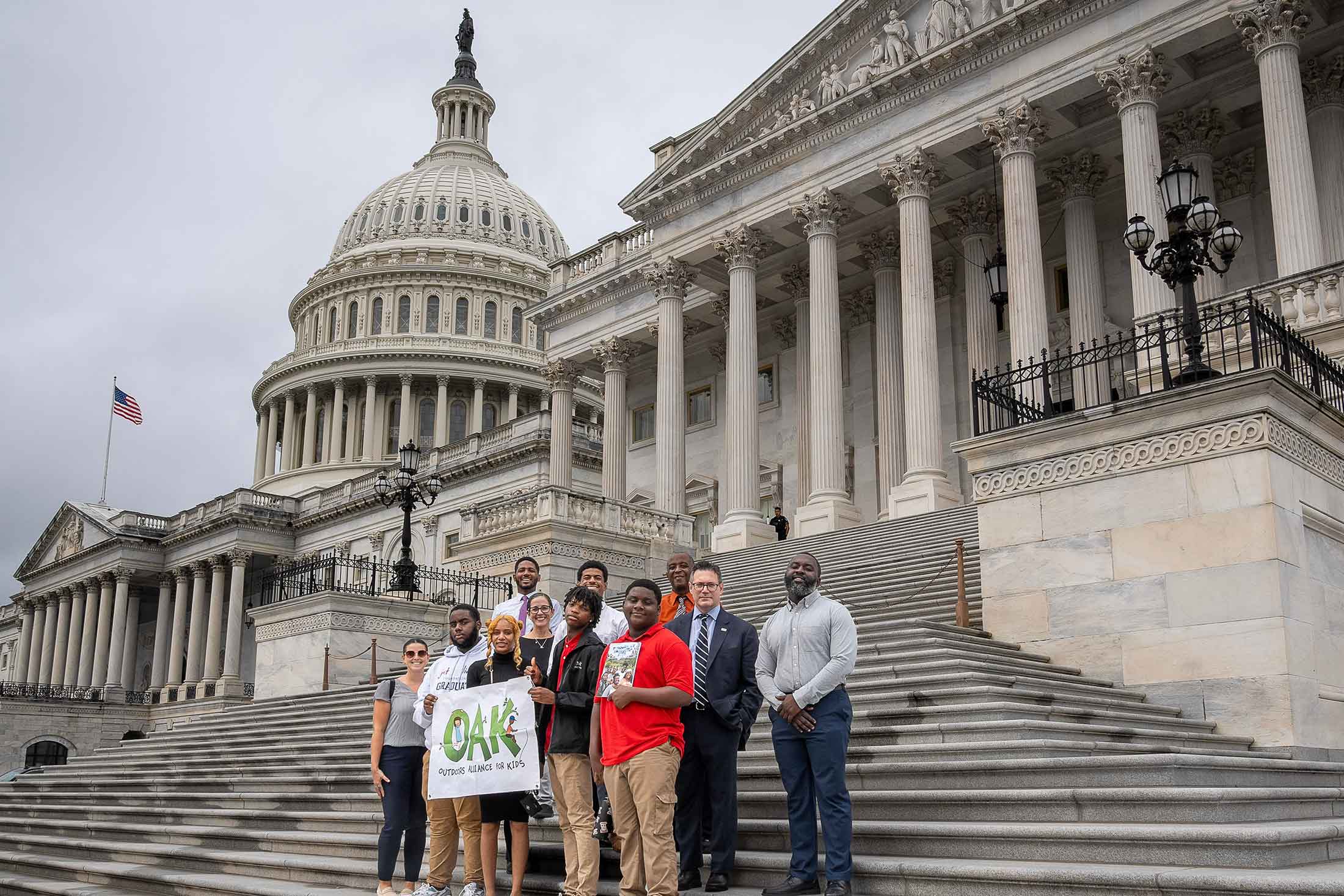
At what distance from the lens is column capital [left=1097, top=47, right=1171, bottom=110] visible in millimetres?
25578

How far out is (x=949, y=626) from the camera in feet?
46.9

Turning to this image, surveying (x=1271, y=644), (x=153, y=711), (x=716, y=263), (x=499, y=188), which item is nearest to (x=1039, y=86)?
(x=716, y=263)

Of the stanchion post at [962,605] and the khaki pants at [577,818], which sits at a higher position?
the stanchion post at [962,605]

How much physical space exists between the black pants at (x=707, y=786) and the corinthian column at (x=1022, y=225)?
19.0 metres

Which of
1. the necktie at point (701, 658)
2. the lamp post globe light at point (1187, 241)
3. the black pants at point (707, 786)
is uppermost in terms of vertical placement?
the lamp post globe light at point (1187, 241)

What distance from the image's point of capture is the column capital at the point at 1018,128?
90.4ft

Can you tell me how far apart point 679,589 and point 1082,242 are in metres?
23.8

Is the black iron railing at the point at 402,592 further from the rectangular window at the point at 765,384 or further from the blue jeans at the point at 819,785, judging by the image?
the blue jeans at the point at 819,785

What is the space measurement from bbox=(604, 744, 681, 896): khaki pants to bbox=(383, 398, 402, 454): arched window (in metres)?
81.0

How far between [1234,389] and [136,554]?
250 feet

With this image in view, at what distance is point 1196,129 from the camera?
28.4m

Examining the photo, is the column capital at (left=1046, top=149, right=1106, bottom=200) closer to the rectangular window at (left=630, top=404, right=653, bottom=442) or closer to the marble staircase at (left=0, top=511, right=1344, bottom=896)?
the marble staircase at (left=0, top=511, right=1344, bottom=896)

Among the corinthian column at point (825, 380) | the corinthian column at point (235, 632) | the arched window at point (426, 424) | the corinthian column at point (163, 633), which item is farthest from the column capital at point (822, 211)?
the corinthian column at point (163, 633)

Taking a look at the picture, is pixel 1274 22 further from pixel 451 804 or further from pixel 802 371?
pixel 451 804
